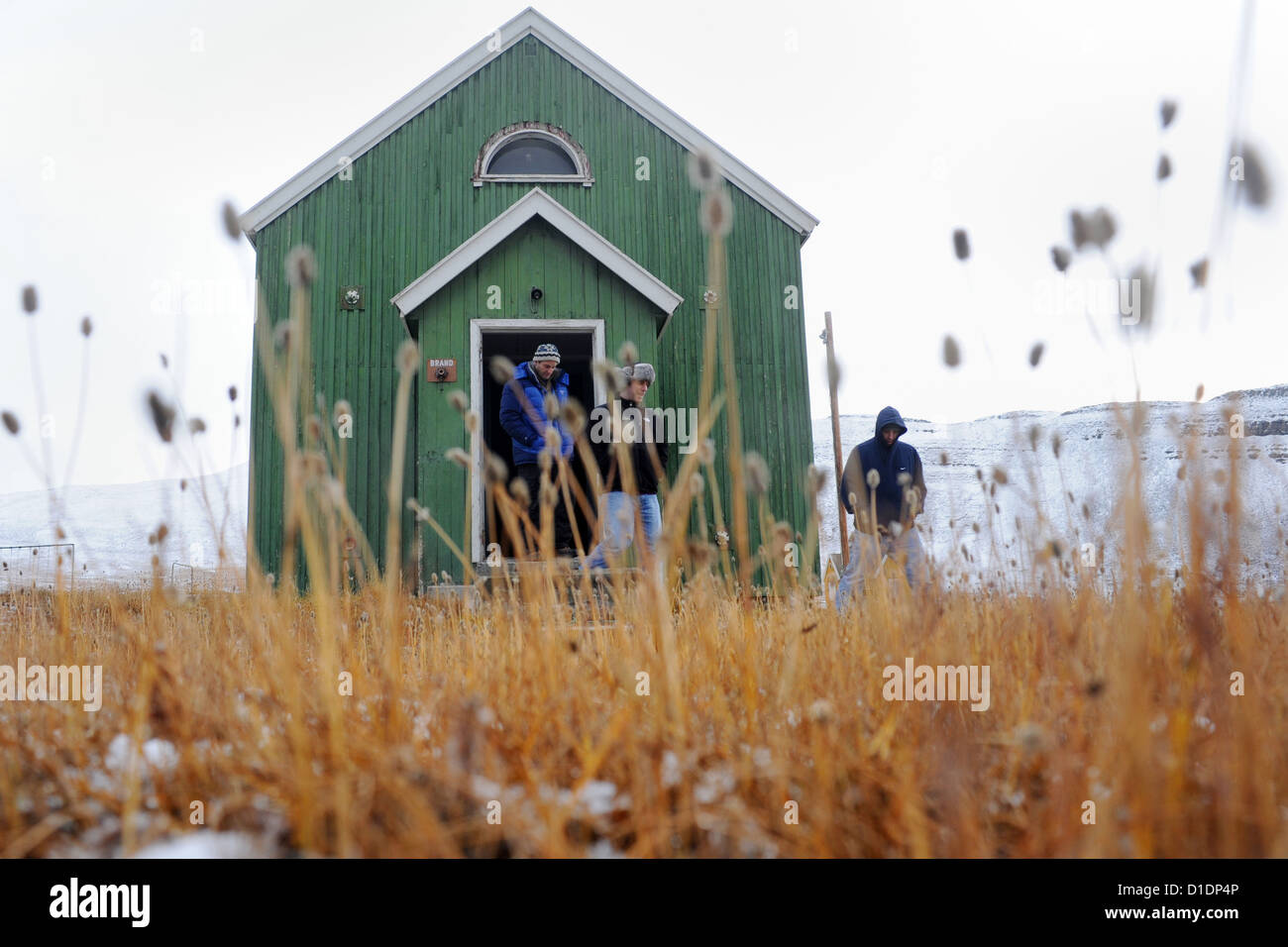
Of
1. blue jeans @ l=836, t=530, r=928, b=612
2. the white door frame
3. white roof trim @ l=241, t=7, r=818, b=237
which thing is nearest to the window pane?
white roof trim @ l=241, t=7, r=818, b=237

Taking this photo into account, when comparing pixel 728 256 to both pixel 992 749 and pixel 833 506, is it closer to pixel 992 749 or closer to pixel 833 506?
pixel 833 506

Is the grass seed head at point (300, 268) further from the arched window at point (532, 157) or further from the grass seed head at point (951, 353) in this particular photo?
the arched window at point (532, 157)

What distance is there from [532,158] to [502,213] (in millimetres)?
1874

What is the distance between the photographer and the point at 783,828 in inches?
55.7

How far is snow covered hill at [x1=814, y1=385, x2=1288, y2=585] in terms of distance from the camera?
2016 millimetres

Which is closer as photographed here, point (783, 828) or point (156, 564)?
point (783, 828)

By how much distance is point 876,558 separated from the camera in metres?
3.41

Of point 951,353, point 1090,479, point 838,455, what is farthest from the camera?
point 838,455

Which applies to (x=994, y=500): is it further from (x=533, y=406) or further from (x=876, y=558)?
(x=533, y=406)

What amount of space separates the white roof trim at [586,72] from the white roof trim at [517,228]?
234 cm

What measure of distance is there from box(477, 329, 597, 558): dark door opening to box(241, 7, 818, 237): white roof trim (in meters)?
2.34

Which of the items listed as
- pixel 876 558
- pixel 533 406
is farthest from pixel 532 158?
pixel 876 558

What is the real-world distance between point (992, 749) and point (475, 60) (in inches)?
398
